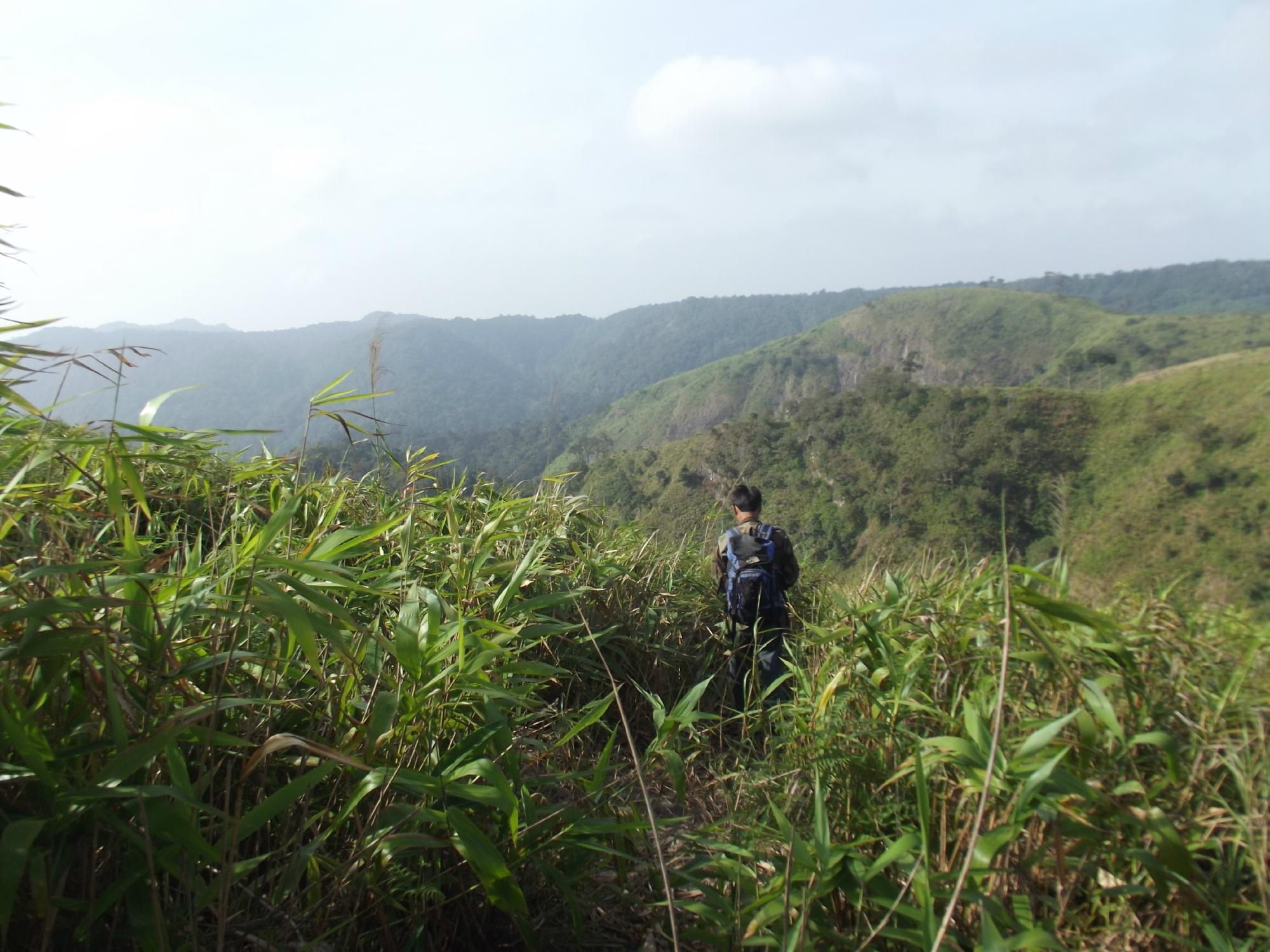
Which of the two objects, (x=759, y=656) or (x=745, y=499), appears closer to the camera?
(x=759, y=656)

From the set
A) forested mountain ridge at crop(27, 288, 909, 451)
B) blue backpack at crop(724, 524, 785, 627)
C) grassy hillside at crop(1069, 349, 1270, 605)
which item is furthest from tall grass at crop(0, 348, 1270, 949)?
forested mountain ridge at crop(27, 288, 909, 451)

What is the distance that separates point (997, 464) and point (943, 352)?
4870 centimetres

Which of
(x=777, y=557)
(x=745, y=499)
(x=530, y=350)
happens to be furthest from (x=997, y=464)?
(x=530, y=350)

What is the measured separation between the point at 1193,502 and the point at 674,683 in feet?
121

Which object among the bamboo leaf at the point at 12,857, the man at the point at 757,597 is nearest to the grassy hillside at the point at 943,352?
the man at the point at 757,597

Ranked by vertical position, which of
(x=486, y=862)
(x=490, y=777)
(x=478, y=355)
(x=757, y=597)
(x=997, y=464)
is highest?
(x=478, y=355)

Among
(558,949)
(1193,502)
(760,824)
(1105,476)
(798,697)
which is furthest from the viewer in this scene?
(1105,476)

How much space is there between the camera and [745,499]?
4.14 m

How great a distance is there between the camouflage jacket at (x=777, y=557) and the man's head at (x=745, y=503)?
0.04 m

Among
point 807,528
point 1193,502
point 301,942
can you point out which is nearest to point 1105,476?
point 1193,502

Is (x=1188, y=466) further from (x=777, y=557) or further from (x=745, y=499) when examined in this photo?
(x=777, y=557)

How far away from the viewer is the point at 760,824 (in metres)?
1.82

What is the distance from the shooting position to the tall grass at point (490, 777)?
49.0 inches

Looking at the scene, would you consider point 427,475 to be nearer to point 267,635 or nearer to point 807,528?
point 267,635
